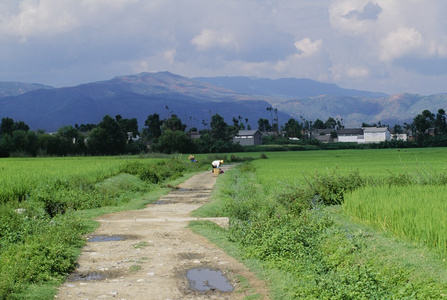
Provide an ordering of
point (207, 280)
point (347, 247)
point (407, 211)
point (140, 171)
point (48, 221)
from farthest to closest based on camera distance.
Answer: point (140, 171)
point (48, 221)
point (407, 211)
point (207, 280)
point (347, 247)

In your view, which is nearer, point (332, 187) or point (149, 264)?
point (149, 264)

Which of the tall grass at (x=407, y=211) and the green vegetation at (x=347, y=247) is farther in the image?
the tall grass at (x=407, y=211)

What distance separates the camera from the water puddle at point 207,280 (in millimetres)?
9579

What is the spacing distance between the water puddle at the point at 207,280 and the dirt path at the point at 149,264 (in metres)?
0.06

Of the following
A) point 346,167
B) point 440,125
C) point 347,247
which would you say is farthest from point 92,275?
point 440,125

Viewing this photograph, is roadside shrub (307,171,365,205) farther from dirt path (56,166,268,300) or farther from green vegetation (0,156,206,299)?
green vegetation (0,156,206,299)

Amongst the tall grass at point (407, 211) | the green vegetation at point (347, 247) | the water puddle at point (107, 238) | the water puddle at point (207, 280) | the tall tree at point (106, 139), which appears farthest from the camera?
the tall tree at point (106, 139)

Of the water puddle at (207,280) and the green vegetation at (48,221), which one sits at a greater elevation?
the green vegetation at (48,221)

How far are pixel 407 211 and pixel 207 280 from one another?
574cm

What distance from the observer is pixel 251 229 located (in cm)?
1324

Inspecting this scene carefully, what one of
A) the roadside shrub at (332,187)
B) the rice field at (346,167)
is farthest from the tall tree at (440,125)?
the roadside shrub at (332,187)

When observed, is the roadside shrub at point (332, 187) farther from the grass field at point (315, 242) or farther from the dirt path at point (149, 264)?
the dirt path at point (149, 264)

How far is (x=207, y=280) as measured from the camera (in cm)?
1011

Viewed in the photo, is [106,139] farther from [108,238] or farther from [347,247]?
[347,247]
